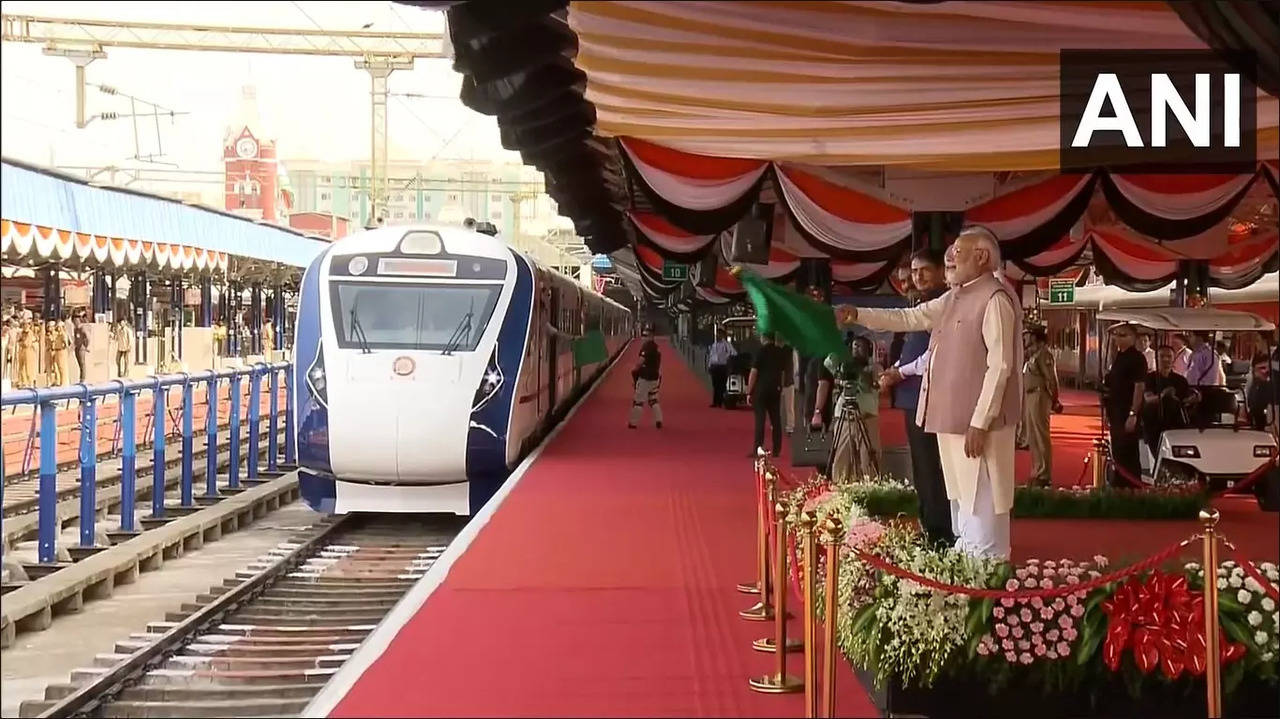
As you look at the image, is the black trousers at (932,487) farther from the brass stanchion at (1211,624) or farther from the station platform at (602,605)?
the brass stanchion at (1211,624)

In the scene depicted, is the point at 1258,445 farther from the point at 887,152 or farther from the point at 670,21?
the point at 670,21

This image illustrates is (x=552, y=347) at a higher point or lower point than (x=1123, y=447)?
higher

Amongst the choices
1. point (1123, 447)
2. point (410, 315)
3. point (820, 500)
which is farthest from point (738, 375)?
point (820, 500)

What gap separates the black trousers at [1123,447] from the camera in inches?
429

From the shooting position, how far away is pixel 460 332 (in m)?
12.3

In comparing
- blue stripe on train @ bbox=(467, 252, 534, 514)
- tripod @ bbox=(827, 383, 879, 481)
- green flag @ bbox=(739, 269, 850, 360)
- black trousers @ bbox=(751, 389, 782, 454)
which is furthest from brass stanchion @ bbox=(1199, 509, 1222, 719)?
black trousers @ bbox=(751, 389, 782, 454)

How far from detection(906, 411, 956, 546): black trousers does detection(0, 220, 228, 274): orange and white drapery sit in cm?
622

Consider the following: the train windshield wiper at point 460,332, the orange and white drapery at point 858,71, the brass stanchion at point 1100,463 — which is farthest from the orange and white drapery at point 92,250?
the brass stanchion at point 1100,463

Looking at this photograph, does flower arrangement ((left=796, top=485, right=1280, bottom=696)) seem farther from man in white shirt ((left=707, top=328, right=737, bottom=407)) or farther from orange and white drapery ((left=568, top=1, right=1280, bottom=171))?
man in white shirt ((left=707, top=328, right=737, bottom=407))

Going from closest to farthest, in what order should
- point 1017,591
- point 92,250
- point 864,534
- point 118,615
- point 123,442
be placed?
point 1017,591 → point 864,534 → point 118,615 → point 123,442 → point 92,250

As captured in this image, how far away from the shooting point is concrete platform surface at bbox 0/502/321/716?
8578mm

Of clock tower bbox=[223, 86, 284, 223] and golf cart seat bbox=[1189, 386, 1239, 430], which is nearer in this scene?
golf cart seat bbox=[1189, 386, 1239, 430]

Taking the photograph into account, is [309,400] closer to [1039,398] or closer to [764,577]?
[764,577]

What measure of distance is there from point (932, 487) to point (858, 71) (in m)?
2.15
